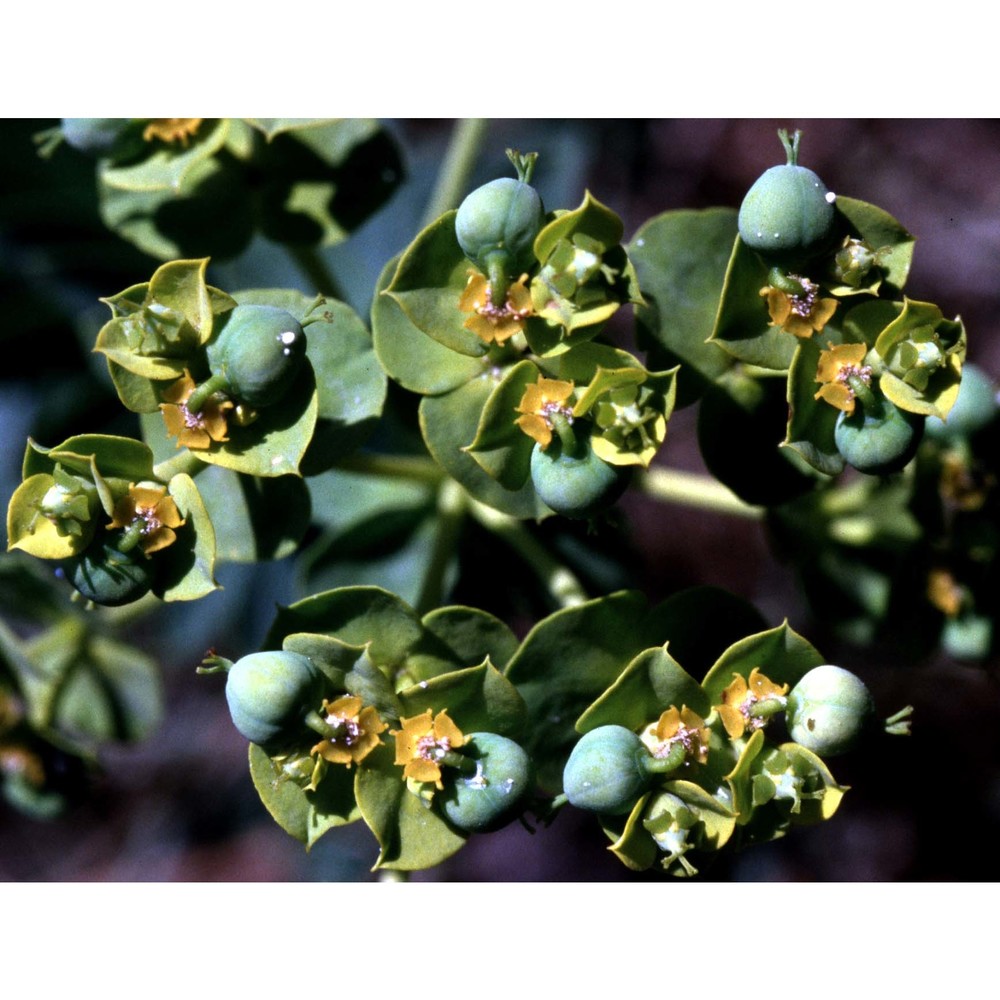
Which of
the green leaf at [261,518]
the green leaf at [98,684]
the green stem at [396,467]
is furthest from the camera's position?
the green leaf at [98,684]

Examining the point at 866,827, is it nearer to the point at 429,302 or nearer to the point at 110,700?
the point at 110,700

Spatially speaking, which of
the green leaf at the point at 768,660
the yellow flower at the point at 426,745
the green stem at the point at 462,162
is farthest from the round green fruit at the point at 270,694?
the green stem at the point at 462,162

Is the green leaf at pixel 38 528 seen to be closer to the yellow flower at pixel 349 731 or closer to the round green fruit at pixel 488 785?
the yellow flower at pixel 349 731

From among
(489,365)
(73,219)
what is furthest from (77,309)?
(489,365)

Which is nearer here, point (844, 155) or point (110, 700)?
point (110, 700)

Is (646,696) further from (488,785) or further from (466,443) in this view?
(466,443)

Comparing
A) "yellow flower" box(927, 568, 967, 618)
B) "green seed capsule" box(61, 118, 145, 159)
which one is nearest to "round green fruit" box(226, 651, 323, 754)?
"green seed capsule" box(61, 118, 145, 159)
